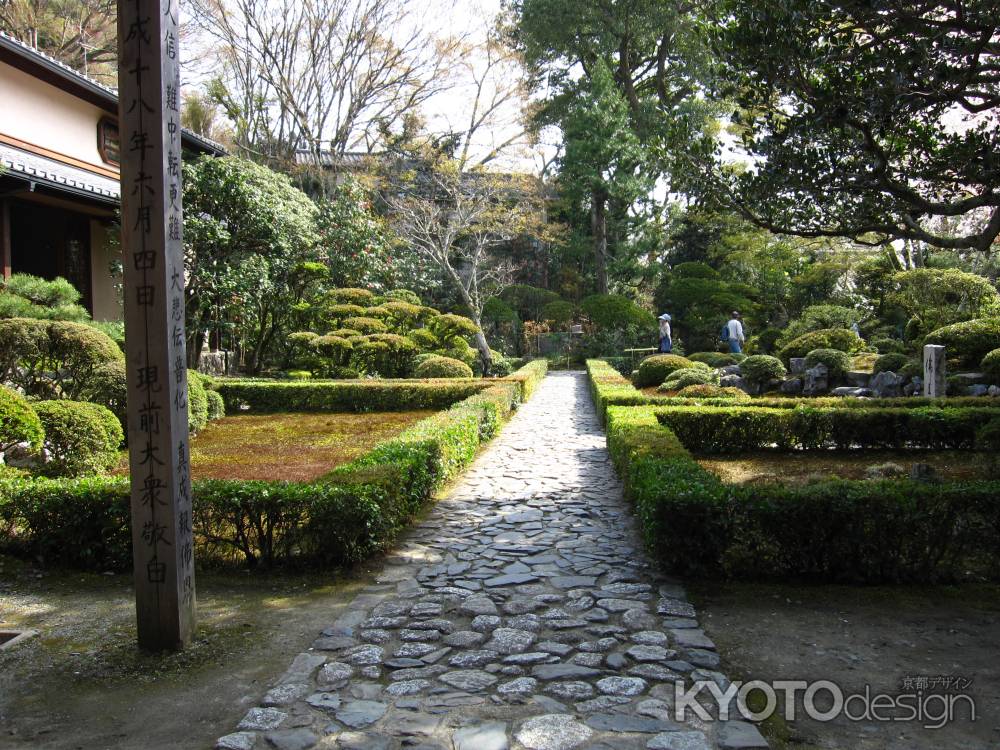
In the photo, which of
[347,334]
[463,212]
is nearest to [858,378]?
[347,334]

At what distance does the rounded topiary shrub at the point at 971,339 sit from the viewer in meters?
12.3

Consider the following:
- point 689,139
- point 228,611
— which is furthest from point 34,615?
point 689,139

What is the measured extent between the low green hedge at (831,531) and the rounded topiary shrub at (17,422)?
5.47m

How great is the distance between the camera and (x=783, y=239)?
2095 centimetres

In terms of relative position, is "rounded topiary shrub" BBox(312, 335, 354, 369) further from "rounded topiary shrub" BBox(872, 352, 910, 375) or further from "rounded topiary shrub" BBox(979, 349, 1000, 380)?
"rounded topiary shrub" BBox(979, 349, 1000, 380)

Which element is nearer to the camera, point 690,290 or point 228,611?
point 228,611

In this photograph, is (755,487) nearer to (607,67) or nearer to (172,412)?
(172,412)

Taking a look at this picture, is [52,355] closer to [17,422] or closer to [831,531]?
[17,422]

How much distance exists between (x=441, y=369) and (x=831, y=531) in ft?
40.5

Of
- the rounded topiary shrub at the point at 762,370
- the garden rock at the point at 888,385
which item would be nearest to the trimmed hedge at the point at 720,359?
the rounded topiary shrub at the point at 762,370

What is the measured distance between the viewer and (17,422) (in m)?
6.20

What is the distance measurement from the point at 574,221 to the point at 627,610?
2731 cm

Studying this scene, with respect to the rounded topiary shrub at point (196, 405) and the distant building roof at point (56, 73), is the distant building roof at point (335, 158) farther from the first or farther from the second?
the rounded topiary shrub at point (196, 405)

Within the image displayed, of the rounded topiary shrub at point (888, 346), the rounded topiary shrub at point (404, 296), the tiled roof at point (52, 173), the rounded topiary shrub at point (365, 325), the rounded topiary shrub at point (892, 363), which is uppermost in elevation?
the tiled roof at point (52, 173)
